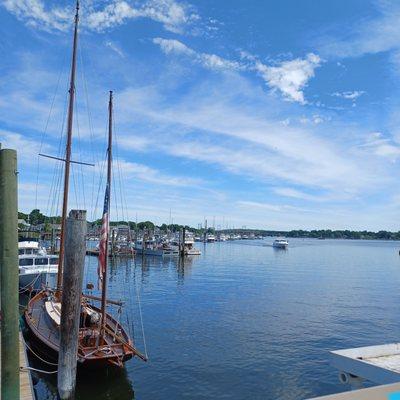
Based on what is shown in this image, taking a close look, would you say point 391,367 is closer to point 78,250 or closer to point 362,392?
point 362,392

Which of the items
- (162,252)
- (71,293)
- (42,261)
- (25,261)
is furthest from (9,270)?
(162,252)

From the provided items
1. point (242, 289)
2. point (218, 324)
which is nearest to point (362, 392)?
point (218, 324)

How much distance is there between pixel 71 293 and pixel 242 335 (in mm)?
18513

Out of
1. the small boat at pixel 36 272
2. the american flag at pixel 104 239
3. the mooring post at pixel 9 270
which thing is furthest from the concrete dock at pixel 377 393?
the small boat at pixel 36 272

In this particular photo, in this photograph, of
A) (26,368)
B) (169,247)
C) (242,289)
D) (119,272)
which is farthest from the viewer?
(169,247)

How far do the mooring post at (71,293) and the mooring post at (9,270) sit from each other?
3165mm

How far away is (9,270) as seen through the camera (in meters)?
7.70

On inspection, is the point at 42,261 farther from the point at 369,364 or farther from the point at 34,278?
the point at 369,364

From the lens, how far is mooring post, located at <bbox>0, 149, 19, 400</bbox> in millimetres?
7539

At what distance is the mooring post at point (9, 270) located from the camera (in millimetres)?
7539

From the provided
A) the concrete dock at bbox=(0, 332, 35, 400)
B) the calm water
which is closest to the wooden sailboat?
the calm water

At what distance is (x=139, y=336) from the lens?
87.2ft

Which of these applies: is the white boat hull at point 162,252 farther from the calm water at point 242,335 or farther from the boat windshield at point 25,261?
the boat windshield at point 25,261

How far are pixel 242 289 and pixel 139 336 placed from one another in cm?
2450
